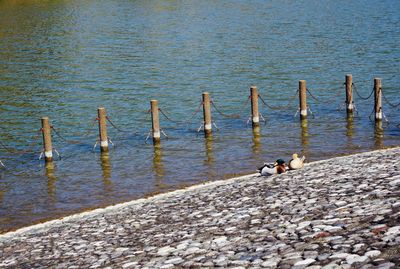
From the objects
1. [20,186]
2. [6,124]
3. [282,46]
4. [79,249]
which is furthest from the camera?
[282,46]

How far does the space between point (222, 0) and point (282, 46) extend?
218 ft

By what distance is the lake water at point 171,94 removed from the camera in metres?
33.2

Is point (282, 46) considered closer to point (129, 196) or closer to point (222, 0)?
point (129, 196)

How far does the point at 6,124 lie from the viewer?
44438 mm

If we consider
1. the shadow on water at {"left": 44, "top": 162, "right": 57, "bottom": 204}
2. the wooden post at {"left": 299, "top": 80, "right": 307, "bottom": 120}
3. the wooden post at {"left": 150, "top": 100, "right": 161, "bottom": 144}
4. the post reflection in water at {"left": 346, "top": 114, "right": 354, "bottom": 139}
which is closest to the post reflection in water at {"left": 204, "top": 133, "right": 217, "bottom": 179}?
the wooden post at {"left": 150, "top": 100, "right": 161, "bottom": 144}

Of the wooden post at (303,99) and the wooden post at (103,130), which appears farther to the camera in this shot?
the wooden post at (303,99)

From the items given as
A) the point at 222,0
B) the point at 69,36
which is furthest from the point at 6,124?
the point at 222,0

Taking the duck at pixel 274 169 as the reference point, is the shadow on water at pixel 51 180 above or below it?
below

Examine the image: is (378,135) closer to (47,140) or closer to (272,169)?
(272,169)

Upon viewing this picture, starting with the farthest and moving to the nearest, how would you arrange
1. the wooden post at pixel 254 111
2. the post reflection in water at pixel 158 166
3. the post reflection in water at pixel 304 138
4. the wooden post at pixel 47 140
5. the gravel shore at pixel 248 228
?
1. the wooden post at pixel 254 111
2. the post reflection in water at pixel 304 138
3. the wooden post at pixel 47 140
4. the post reflection in water at pixel 158 166
5. the gravel shore at pixel 248 228

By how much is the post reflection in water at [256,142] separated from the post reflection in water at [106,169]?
266 inches

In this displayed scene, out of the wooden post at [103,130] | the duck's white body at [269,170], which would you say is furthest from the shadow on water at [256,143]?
the duck's white body at [269,170]

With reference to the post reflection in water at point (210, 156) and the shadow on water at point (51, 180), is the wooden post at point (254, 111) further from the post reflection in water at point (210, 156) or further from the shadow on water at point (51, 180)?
the shadow on water at point (51, 180)

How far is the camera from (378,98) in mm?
39656
